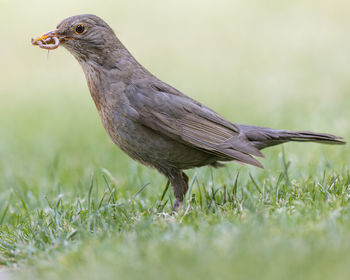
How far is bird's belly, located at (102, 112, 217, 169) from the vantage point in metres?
4.59

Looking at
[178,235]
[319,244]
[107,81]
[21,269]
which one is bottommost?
[21,269]

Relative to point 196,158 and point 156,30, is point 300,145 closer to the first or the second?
point 196,158

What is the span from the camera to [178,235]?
335 centimetres

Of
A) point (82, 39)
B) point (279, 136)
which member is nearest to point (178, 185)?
point (279, 136)

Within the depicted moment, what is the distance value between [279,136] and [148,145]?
1166 mm

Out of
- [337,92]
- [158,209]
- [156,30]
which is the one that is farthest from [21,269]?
[156,30]

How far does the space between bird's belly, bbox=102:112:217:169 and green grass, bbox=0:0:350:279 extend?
32 cm

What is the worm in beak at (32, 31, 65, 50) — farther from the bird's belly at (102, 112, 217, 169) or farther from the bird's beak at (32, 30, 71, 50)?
the bird's belly at (102, 112, 217, 169)

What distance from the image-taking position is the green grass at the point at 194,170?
298 centimetres

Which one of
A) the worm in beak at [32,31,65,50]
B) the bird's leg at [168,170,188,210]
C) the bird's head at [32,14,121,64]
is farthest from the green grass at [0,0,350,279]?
the worm in beak at [32,31,65,50]

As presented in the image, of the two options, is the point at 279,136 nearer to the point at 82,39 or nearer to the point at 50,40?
the point at 82,39

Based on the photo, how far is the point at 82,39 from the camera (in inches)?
193

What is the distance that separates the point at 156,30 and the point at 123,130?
12596mm

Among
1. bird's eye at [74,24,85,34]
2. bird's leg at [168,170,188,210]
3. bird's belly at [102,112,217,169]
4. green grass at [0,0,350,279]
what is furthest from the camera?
bird's eye at [74,24,85,34]
